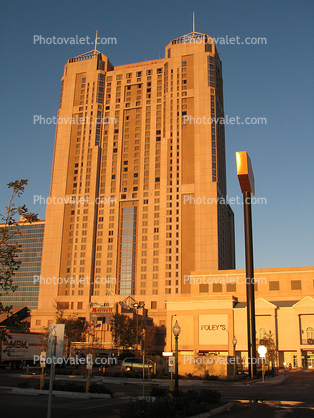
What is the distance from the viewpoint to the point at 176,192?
144 meters

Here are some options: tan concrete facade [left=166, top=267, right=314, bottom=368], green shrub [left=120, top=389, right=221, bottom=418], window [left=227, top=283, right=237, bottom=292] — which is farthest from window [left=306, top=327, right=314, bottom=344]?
green shrub [left=120, top=389, right=221, bottom=418]

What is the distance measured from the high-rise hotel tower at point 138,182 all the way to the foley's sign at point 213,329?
138ft

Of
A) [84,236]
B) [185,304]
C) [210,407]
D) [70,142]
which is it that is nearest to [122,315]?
[185,304]

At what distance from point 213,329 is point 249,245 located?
124ft

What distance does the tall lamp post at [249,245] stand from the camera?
53750 millimetres

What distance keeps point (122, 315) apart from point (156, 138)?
70.5 m

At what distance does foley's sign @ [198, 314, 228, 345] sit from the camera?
291ft

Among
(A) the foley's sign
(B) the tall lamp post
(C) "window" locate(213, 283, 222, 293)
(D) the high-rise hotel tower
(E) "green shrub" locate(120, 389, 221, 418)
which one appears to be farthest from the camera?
(D) the high-rise hotel tower

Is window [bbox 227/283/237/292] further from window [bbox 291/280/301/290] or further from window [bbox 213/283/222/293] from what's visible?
window [bbox 291/280/301/290]

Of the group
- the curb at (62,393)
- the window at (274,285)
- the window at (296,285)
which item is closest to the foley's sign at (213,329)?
the window at (274,285)

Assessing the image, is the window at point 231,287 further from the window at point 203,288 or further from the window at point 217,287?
the window at point 203,288

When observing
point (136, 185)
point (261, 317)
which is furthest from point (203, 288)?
point (136, 185)

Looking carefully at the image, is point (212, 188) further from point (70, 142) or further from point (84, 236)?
point (70, 142)

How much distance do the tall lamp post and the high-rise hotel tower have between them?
239 ft
